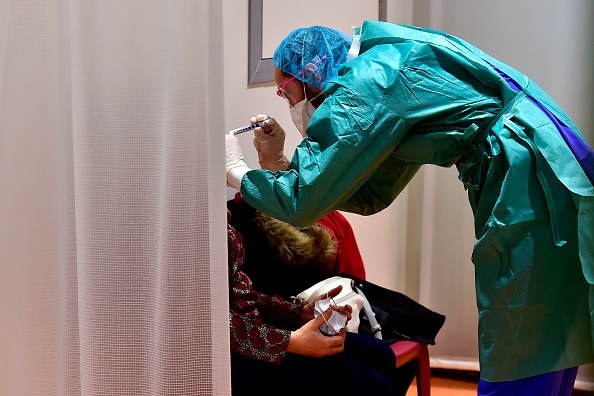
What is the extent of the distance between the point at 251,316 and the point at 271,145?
637mm

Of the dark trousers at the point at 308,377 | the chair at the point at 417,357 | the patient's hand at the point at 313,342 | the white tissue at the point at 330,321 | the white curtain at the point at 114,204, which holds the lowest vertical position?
the chair at the point at 417,357

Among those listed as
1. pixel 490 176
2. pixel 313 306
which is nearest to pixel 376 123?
pixel 490 176

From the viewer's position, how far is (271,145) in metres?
2.28

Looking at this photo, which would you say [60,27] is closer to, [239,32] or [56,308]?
[56,308]

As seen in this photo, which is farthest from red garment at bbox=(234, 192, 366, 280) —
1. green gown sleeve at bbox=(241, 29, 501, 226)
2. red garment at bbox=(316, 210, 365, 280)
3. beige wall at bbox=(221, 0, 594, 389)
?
green gown sleeve at bbox=(241, 29, 501, 226)

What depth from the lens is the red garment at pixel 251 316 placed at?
1744 millimetres

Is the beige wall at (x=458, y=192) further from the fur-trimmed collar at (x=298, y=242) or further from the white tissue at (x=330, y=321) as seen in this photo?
the white tissue at (x=330, y=321)

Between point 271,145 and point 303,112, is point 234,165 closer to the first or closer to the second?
point 303,112

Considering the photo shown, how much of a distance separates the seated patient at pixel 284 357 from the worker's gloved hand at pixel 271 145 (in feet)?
1.53

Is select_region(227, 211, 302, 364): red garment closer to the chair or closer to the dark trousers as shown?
the dark trousers

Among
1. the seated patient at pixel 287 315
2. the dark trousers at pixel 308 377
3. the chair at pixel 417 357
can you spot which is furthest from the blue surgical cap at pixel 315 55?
the chair at pixel 417 357

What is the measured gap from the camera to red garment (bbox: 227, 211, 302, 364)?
174cm

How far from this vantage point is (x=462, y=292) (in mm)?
3232

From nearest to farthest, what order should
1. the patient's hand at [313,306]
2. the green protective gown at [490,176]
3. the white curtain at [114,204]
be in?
the white curtain at [114,204]
the green protective gown at [490,176]
the patient's hand at [313,306]
